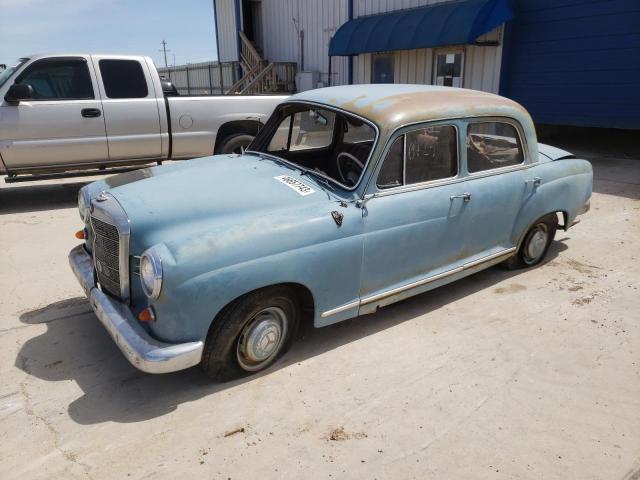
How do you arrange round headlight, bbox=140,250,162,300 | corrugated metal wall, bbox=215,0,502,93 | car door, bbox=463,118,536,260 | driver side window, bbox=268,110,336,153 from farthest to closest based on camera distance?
1. corrugated metal wall, bbox=215,0,502,93
2. driver side window, bbox=268,110,336,153
3. car door, bbox=463,118,536,260
4. round headlight, bbox=140,250,162,300

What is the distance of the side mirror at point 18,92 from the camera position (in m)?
6.73

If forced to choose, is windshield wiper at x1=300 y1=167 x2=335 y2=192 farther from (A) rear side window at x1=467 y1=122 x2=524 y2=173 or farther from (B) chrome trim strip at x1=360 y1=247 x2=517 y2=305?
(A) rear side window at x1=467 y1=122 x2=524 y2=173

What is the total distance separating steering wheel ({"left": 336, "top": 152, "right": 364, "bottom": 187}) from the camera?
12.1 ft

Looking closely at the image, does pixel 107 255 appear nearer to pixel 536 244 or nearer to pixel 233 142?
pixel 536 244

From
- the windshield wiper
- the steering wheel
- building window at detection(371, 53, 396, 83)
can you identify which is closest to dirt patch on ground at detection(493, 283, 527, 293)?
the steering wheel

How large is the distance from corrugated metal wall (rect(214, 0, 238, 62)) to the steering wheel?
65.4 feet

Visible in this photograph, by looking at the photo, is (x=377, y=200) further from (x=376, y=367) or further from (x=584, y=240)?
(x=584, y=240)

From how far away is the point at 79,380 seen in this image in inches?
131

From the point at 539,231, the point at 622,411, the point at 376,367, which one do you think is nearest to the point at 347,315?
the point at 376,367

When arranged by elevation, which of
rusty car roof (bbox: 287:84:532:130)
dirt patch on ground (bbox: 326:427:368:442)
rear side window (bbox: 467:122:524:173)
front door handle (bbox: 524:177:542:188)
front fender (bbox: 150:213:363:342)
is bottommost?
dirt patch on ground (bbox: 326:427:368:442)

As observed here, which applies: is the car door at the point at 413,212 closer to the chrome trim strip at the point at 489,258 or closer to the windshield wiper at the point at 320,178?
the chrome trim strip at the point at 489,258

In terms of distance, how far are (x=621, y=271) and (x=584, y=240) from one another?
1.00 m

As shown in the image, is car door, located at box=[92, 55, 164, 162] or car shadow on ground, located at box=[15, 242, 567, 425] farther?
car door, located at box=[92, 55, 164, 162]

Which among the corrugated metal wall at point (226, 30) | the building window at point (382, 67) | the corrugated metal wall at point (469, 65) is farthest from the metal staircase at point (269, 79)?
the corrugated metal wall at point (469, 65)
